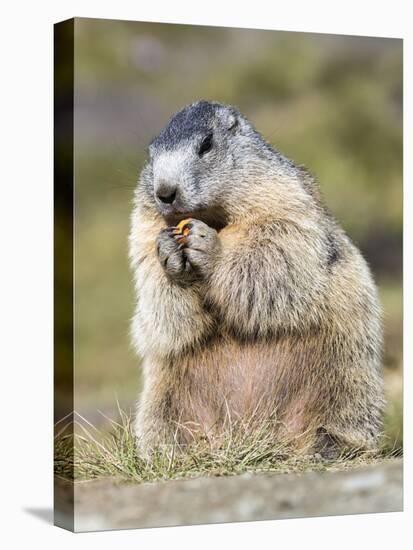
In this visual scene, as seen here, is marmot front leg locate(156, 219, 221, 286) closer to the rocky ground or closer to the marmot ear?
the marmot ear

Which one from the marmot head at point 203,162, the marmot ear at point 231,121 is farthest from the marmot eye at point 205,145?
the marmot ear at point 231,121

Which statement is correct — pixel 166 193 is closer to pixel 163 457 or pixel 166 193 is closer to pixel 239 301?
pixel 239 301

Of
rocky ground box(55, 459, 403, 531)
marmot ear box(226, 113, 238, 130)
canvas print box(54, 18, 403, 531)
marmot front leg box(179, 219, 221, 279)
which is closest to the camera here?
rocky ground box(55, 459, 403, 531)

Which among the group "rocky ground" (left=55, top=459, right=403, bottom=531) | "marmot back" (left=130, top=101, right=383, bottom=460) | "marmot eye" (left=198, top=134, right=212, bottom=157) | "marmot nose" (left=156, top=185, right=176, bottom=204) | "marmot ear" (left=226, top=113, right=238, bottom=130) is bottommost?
"rocky ground" (left=55, top=459, right=403, bottom=531)

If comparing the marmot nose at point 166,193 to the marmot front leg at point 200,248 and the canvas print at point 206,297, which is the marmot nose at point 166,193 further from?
A: the marmot front leg at point 200,248

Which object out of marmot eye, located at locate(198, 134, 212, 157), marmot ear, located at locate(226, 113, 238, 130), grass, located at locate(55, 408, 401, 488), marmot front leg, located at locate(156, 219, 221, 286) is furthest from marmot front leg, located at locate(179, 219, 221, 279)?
grass, located at locate(55, 408, 401, 488)

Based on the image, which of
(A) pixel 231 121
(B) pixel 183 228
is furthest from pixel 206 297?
(A) pixel 231 121

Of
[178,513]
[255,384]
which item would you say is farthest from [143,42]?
[178,513]
